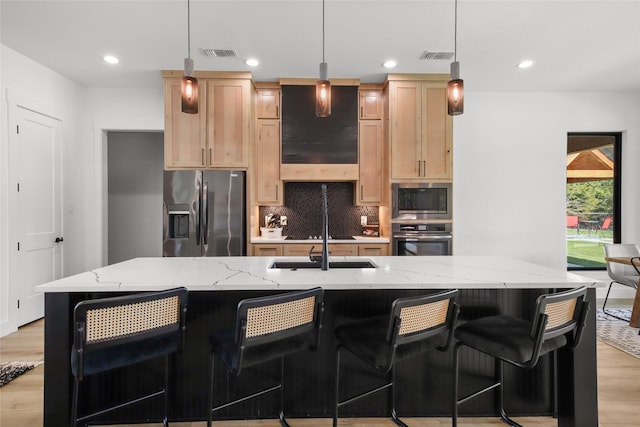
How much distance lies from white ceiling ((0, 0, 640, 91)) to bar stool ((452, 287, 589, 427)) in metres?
2.26

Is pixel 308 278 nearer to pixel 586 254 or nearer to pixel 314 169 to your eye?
pixel 314 169

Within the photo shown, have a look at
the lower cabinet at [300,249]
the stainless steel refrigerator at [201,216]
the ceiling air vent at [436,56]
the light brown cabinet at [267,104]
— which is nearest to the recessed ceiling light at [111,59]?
the stainless steel refrigerator at [201,216]

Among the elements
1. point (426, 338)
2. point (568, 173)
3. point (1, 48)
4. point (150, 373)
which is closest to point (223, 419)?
A: point (150, 373)

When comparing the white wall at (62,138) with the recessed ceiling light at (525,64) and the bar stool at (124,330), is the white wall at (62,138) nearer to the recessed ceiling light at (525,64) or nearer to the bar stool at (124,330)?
the bar stool at (124,330)

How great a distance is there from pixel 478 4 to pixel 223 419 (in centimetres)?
336

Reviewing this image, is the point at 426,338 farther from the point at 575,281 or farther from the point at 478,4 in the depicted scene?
the point at 478,4

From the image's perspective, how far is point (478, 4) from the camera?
2.66 m

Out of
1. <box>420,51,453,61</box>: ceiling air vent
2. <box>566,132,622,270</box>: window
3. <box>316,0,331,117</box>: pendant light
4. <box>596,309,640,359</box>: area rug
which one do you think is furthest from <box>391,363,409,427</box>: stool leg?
<box>566,132,622,270</box>: window

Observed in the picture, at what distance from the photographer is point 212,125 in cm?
400

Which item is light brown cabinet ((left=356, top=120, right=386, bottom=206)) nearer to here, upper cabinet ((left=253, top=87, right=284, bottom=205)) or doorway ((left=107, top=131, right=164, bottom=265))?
upper cabinet ((left=253, top=87, right=284, bottom=205))

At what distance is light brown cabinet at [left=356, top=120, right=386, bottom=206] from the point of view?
4254 millimetres

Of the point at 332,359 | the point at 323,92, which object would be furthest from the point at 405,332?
the point at 323,92

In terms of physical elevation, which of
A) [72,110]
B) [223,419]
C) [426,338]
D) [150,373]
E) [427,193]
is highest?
[72,110]

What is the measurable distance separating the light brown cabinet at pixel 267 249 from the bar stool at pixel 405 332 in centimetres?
225
